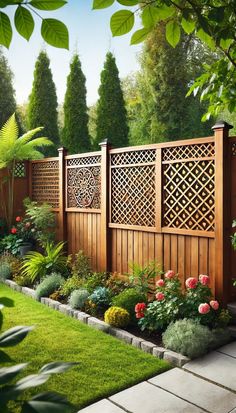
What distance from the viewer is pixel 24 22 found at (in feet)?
2.41

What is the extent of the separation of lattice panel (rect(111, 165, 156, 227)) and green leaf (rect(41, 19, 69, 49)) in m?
4.13

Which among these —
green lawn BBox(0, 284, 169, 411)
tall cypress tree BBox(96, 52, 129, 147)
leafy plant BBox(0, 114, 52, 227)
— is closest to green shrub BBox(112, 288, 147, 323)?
green lawn BBox(0, 284, 169, 411)

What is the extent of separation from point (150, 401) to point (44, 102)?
35.4 feet

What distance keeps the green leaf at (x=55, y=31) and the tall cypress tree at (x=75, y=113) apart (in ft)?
36.0

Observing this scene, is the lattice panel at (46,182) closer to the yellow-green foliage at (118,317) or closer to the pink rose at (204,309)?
the yellow-green foliage at (118,317)

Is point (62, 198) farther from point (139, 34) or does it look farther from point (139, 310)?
point (139, 34)

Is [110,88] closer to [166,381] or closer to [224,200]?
[224,200]

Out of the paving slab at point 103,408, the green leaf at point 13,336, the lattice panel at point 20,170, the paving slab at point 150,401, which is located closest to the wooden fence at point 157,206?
the lattice panel at point 20,170

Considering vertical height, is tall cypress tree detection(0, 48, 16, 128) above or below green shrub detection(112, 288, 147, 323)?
above

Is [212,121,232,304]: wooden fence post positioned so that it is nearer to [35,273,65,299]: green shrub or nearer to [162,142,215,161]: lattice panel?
[162,142,215,161]: lattice panel

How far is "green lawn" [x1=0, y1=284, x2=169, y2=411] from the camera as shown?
2758 millimetres

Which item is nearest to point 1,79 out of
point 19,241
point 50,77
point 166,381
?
point 50,77

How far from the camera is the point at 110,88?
12.1 metres

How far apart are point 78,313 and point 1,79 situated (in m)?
13.3
